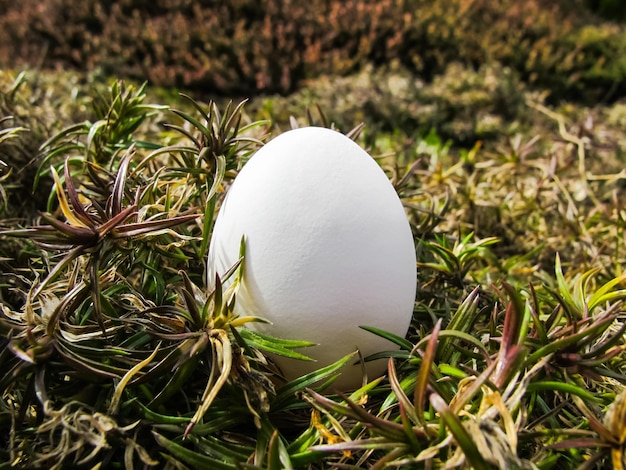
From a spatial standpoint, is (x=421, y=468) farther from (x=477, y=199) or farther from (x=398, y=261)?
(x=477, y=199)

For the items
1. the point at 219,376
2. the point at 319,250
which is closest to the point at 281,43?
the point at 319,250

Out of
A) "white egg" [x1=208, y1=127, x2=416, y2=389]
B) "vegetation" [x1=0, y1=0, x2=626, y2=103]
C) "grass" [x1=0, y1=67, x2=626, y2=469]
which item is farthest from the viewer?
"vegetation" [x1=0, y1=0, x2=626, y2=103]

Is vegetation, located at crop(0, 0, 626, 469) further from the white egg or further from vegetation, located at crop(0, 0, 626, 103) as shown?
vegetation, located at crop(0, 0, 626, 103)

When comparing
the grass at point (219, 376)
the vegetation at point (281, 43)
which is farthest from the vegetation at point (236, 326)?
the vegetation at point (281, 43)

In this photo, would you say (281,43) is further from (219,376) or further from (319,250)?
(219,376)

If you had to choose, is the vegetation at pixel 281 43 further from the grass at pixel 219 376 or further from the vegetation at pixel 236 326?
the grass at pixel 219 376

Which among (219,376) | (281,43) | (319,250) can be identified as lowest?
(281,43)

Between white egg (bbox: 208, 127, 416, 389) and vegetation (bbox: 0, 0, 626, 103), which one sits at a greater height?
white egg (bbox: 208, 127, 416, 389)

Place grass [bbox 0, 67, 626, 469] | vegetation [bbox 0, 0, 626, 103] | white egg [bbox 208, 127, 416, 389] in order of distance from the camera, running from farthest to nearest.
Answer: vegetation [bbox 0, 0, 626, 103]
white egg [bbox 208, 127, 416, 389]
grass [bbox 0, 67, 626, 469]

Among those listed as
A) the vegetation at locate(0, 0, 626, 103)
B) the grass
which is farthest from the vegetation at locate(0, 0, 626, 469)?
the vegetation at locate(0, 0, 626, 103)
